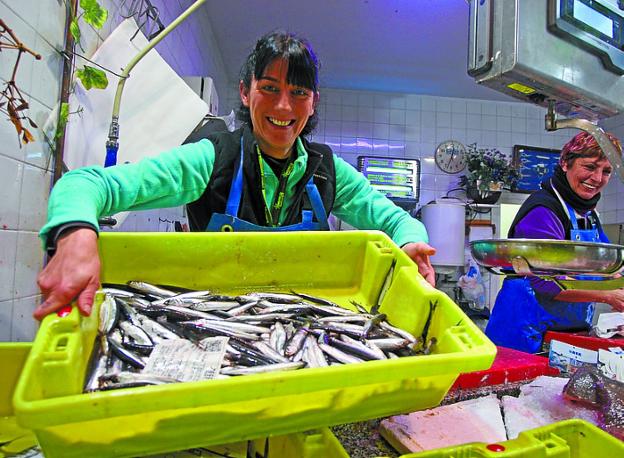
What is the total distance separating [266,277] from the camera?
141 cm

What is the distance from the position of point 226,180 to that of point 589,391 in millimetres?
1440

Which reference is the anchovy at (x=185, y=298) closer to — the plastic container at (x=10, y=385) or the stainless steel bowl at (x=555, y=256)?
the plastic container at (x=10, y=385)

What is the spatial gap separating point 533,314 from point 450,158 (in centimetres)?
506

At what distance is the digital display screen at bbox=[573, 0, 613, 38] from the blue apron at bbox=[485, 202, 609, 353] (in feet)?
5.05

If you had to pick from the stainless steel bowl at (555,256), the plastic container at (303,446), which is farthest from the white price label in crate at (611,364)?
the plastic container at (303,446)

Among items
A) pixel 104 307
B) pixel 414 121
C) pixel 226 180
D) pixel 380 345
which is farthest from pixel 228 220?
pixel 414 121

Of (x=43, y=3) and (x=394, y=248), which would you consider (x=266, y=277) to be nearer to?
(x=394, y=248)

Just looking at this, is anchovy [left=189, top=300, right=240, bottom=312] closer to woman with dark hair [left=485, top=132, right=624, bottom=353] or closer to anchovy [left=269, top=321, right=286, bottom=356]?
anchovy [left=269, top=321, right=286, bottom=356]

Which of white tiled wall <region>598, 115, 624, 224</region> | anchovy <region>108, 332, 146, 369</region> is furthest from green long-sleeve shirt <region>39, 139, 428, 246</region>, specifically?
white tiled wall <region>598, 115, 624, 224</region>

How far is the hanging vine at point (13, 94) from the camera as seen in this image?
1404 mm

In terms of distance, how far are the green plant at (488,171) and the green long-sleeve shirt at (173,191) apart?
4.84 m

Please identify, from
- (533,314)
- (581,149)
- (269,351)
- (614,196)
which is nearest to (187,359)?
(269,351)

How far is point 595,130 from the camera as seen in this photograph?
3.62 ft

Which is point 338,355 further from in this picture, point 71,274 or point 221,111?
point 221,111
